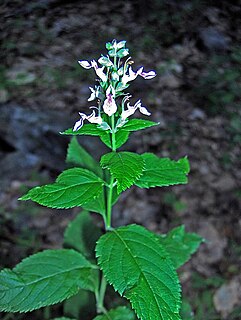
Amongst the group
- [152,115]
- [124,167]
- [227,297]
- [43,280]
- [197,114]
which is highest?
[124,167]

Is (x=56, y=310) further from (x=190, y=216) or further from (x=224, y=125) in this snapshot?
(x=224, y=125)

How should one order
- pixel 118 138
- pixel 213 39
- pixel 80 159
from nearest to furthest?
pixel 118 138, pixel 80 159, pixel 213 39

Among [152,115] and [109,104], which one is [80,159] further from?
[152,115]

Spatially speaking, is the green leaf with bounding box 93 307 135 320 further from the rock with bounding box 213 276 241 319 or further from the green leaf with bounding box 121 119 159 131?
the rock with bounding box 213 276 241 319

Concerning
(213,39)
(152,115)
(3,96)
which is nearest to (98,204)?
(152,115)

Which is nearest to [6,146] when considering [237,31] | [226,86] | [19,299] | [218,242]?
[218,242]

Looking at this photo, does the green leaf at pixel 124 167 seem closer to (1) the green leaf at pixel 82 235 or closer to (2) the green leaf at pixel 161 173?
(2) the green leaf at pixel 161 173

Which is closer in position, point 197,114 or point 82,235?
point 82,235
